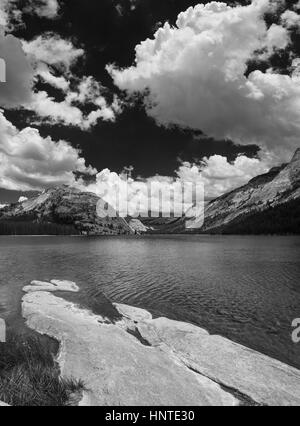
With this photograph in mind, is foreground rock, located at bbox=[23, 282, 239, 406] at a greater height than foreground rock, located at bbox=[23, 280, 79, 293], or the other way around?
foreground rock, located at bbox=[23, 282, 239, 406]

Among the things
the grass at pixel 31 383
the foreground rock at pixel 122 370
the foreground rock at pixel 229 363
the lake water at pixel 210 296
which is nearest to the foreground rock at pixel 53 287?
the lake water at pixel 210 296

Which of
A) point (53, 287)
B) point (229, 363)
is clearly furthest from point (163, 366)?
point (53, 287)

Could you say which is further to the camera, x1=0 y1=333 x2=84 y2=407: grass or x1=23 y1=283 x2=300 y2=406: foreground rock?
x1=23 y1=283 x2=300 y2=406: foreground rock

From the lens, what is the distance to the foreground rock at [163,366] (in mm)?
12797

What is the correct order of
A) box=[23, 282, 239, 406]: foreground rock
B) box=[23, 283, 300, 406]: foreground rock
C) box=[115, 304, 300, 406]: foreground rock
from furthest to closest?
1. box=[115, 304, 300, 406]: foreground rock
2. box=[23, 283, 300, 406]: foreground rock
3. box=[23, 282, 239, 406]: foreground rock

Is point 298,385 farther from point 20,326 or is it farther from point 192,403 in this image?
point 20,326

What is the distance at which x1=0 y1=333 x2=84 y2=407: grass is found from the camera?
10867mm

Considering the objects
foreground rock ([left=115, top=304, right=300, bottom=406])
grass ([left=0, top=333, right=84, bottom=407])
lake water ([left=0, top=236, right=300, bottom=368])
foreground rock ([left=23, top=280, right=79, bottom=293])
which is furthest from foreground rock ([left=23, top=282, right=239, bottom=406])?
foreground rock ([left=23, top=280, right=79, bottom=293])

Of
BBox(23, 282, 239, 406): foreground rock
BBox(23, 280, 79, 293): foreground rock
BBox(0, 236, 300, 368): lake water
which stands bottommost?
BBox(0, 236, 300, 368): lake water

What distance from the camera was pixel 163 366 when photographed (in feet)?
51.7

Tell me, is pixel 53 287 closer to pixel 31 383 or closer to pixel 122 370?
pixel 122 370

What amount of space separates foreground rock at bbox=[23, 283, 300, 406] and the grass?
844mm

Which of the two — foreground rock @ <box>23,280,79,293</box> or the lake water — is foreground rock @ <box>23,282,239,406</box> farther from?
foreground rock @ <box>23,280,79,293</box>
